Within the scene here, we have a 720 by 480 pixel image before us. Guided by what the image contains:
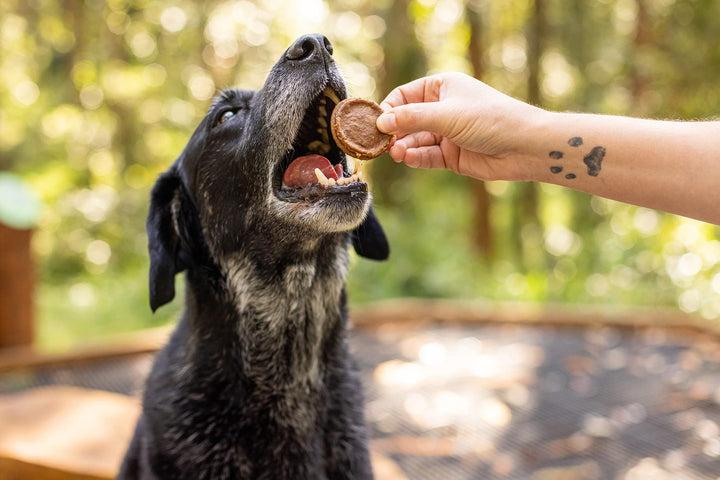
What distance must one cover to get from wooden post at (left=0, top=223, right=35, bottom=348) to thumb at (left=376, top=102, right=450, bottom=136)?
456cm

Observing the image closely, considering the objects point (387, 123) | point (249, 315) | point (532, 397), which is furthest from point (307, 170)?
point (532, 397)

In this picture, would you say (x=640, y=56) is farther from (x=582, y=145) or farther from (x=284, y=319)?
(x=284, y=319)

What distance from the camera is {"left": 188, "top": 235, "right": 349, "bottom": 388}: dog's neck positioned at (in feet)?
8.08

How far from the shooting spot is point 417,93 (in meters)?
2.26

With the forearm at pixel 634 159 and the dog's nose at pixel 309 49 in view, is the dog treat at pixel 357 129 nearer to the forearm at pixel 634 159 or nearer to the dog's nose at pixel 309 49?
the dog's nose at pixel 309 49

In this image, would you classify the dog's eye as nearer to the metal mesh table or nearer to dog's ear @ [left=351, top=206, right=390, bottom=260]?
dog's ear @ [left=351, top=206, right=390, bottom=260]

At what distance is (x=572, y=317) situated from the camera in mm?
6316

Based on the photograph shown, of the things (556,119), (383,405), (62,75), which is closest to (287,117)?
(556,119)

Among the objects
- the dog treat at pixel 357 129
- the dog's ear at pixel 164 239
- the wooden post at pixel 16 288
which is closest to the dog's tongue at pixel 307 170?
the dog treat at pixel 357 129

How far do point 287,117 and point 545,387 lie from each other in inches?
145

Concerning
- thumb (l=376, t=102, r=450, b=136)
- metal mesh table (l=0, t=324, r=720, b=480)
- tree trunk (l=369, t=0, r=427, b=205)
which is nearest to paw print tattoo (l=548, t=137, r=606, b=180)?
thumb (l=376, t=102, r=450, b=136)

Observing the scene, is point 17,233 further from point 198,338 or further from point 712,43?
point 712,43

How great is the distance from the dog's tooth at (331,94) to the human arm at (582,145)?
0.84 feet

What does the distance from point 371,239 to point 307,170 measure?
570 millimetres
